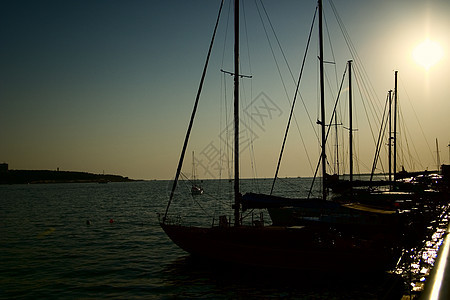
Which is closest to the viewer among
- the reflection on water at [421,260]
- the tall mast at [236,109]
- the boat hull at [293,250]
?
the reflection on water at [421,260]

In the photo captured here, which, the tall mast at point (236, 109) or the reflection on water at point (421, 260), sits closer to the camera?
the reflection on water at point (421, 260)

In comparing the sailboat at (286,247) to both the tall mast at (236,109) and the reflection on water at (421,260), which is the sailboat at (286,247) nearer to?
the tall mast at (236,109)

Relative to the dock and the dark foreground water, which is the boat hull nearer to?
the dark foreground water

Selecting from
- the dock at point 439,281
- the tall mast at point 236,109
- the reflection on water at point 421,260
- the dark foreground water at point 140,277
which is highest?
the tall mast at point 236,109

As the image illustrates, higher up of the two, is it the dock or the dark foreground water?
the dock

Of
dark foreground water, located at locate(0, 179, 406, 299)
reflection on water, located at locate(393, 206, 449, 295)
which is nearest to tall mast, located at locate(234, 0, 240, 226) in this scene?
dark foreground water, located at locate(0, 179, 406, 299)

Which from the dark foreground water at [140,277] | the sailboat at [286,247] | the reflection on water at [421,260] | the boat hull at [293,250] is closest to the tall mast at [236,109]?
the sailboat at [286,247]

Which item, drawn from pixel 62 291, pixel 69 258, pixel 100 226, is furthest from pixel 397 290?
pixel 100 226

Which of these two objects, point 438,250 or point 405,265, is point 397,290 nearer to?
point 405,265

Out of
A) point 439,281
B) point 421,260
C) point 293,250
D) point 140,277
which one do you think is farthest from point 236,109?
point 439,281

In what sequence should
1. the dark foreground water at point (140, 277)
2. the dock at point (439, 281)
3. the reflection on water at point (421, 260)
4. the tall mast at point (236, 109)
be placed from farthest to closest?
the tall mast at point (236, 109)
the dark foreground water at point (140, 277)
the reflection on water at point (421, 260)
the dock at point (439, 281)

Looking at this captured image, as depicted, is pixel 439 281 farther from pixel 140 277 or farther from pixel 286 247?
pixel 140 277

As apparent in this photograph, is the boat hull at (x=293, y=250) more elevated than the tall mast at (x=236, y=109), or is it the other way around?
the tall mast at (x=236, y=109)

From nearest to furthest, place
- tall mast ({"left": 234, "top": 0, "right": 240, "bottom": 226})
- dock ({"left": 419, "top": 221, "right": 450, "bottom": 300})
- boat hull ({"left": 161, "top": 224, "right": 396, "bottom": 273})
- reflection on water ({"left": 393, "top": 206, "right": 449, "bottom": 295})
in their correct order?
dock ({"left": 419, "top": 221, "right": 450, "bottom": 300}) < reflection on water ({"left": 393, "top": 206, "right": 449, "bottom": 295}) < boat hull ({"left": 161, "top": 224, "right": 396, "bottom": 273}) < tall mast ({"left": 234, "top": 0, "right": 240, "bottom": 226})
